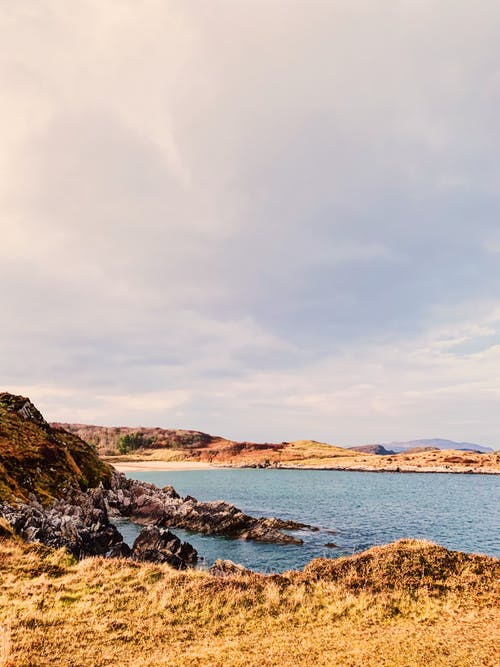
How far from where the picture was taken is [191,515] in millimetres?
58562

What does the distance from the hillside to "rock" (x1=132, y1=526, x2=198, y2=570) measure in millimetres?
16188

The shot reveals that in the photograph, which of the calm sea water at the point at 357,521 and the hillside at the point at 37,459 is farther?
the hillside at the point at 37,459

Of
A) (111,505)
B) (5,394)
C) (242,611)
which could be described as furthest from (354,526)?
(5,394)

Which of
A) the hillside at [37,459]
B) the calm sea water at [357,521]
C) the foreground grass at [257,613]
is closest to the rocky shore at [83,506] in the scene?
the hillside at [37,459]

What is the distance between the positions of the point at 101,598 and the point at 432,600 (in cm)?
1626

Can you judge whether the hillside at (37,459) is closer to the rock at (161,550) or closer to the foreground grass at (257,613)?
the rock at (161,550)

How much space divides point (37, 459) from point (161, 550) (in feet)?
96.7

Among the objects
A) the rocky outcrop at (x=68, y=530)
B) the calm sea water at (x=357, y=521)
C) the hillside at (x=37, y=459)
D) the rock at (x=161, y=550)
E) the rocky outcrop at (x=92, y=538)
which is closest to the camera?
the rocky outcrop at (x=68, y=530)

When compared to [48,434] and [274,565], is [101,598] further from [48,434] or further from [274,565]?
[48,434]

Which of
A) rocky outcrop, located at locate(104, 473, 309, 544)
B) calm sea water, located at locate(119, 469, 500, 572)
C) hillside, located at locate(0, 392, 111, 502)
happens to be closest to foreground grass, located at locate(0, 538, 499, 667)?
calm sea water, located at locate(119, 469, 500, 572)

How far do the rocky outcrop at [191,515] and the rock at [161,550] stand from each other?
16.2 metres

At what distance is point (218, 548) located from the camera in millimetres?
44906

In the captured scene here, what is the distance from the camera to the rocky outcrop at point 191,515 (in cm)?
5107

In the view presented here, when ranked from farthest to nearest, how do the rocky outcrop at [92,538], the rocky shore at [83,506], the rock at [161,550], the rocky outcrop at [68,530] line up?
the rocky shore at [83,506] < the rock at [161,550] < the rocky outcrop at [92,538] < the rocky outcrop at [68,530]
